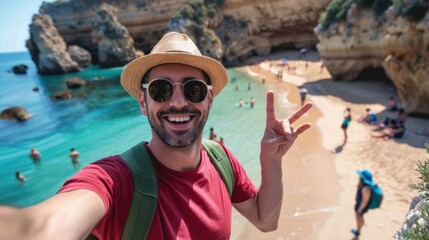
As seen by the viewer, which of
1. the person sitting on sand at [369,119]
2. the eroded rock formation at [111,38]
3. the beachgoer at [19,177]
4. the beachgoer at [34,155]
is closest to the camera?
the beachgoer at [19,177]

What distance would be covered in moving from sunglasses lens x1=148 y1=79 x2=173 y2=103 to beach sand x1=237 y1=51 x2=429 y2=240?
239 inches

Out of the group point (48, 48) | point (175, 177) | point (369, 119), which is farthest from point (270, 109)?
point (48, 48)

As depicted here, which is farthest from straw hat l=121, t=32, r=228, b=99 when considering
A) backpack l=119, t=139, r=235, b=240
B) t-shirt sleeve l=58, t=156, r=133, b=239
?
t-shirt sleeve l=58, t=156, r=133, b=239

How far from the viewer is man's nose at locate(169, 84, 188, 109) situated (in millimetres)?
2062

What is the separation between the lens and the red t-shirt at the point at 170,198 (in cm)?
161

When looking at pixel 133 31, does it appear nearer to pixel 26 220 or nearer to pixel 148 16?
pixel 148 16

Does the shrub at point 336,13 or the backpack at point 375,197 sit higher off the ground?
the shrub at point 336,13

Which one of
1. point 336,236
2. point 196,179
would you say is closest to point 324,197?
point 336,236

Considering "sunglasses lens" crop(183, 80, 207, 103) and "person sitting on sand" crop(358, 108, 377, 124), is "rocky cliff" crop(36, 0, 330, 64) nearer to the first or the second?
"person sitting on sand" crop(358, 108, 377, 124)

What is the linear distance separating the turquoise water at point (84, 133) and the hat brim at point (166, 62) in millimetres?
8058

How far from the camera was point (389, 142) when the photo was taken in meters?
11.8

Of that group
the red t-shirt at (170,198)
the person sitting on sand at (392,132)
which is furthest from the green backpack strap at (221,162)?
the person sitting on sand at (392,132)

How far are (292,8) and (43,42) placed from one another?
44026 millimetres

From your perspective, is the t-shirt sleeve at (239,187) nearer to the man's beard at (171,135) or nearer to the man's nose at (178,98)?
the man's beard at (171,135)
